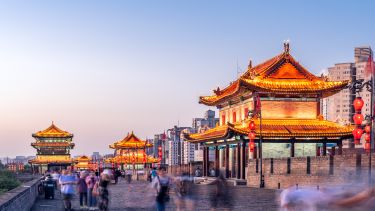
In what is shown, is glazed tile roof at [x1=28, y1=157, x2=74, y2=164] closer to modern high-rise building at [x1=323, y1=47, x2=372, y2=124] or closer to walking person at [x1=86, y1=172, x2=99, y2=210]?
modern high-rise building at [x1=323, y1=47, x2=372, y2=124]

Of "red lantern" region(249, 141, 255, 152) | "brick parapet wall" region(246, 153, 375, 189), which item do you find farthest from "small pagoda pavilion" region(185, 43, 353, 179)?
"brick parapet wall" region(246, 153, 375, 189)

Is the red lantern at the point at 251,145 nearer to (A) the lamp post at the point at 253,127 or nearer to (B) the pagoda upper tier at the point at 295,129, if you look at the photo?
(A) the lamp post at the point at 253,127

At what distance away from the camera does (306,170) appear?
37781 mm

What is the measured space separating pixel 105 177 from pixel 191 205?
397cm

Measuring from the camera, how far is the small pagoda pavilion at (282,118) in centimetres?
4941

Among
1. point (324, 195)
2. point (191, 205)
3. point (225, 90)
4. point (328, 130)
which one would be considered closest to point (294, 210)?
point (324, 195)

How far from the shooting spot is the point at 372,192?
6703mm

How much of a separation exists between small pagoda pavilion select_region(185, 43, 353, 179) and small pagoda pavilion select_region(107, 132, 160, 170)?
54916 millimetres

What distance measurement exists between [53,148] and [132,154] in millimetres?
19172

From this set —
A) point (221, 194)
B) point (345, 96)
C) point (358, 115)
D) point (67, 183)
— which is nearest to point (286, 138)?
point (358, 115)

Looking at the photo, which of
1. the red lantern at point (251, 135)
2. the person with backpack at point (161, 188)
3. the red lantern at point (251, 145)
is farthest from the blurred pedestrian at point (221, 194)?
the red lantern at point (251, 145)

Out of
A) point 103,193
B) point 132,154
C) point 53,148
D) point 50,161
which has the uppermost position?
point 103,193

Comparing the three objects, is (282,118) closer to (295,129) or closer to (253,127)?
(295,129)

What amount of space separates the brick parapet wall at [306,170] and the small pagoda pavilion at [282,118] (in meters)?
3.96
